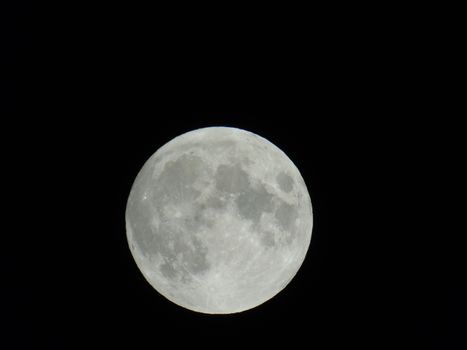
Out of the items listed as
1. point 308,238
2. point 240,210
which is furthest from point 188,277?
point 308,238

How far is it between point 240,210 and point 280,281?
944mm

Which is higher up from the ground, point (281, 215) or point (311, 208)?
point (311, 208)

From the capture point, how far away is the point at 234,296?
4852 millimetres

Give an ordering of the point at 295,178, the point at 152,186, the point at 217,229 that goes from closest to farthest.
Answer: the point at 217,229 → the point at 152,186 → the point at 295,178

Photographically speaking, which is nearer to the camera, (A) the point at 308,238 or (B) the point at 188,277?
(B) the point at 188,277

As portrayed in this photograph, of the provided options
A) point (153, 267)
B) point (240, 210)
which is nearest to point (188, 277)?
point (153, 267)

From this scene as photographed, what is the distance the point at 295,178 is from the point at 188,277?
4.39 ft

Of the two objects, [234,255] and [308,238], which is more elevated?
[308,238]

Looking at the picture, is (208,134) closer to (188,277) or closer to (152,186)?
(152,186)

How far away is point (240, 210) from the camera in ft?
14.8

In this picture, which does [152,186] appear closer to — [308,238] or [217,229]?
Answer: [217,229]

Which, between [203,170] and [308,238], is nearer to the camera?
[203,170]

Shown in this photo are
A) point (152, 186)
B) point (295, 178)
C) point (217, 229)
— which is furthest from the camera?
point (295, 178)

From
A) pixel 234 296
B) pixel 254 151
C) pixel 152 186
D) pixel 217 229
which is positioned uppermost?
pixel 254 151
